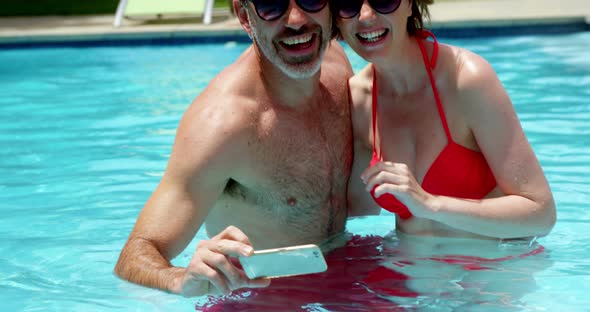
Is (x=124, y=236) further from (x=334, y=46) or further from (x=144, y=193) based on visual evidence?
(x=334, y=46)

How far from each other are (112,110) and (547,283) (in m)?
5.68

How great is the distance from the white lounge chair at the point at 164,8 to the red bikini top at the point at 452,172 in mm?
9496

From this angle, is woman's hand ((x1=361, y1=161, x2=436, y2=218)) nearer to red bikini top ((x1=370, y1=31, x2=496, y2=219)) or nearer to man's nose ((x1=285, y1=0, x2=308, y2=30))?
red bikini top ((x1=370, y1=31, x2=496, y2=219))

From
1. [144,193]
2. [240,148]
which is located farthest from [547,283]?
[144,193]

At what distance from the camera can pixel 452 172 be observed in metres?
3.61

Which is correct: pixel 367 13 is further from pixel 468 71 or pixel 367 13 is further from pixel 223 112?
pixel 223 112

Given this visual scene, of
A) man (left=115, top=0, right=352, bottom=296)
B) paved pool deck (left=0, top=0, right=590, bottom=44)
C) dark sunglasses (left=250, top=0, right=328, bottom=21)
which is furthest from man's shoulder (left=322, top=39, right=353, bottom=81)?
paved pool deck (left=0, top=0, right=590, bottom=44)

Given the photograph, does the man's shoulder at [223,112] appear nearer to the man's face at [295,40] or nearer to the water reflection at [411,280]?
the man's face at [295,40]

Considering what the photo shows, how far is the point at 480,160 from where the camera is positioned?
11.8 ft

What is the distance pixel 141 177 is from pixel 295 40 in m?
3.10

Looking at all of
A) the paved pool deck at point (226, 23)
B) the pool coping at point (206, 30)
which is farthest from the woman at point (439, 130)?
the paved pool deck at point (226, 23)

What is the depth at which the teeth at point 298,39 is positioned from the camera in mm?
3385

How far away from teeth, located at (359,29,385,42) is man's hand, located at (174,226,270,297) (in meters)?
1.10

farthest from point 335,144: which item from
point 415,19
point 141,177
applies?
point 141,177
